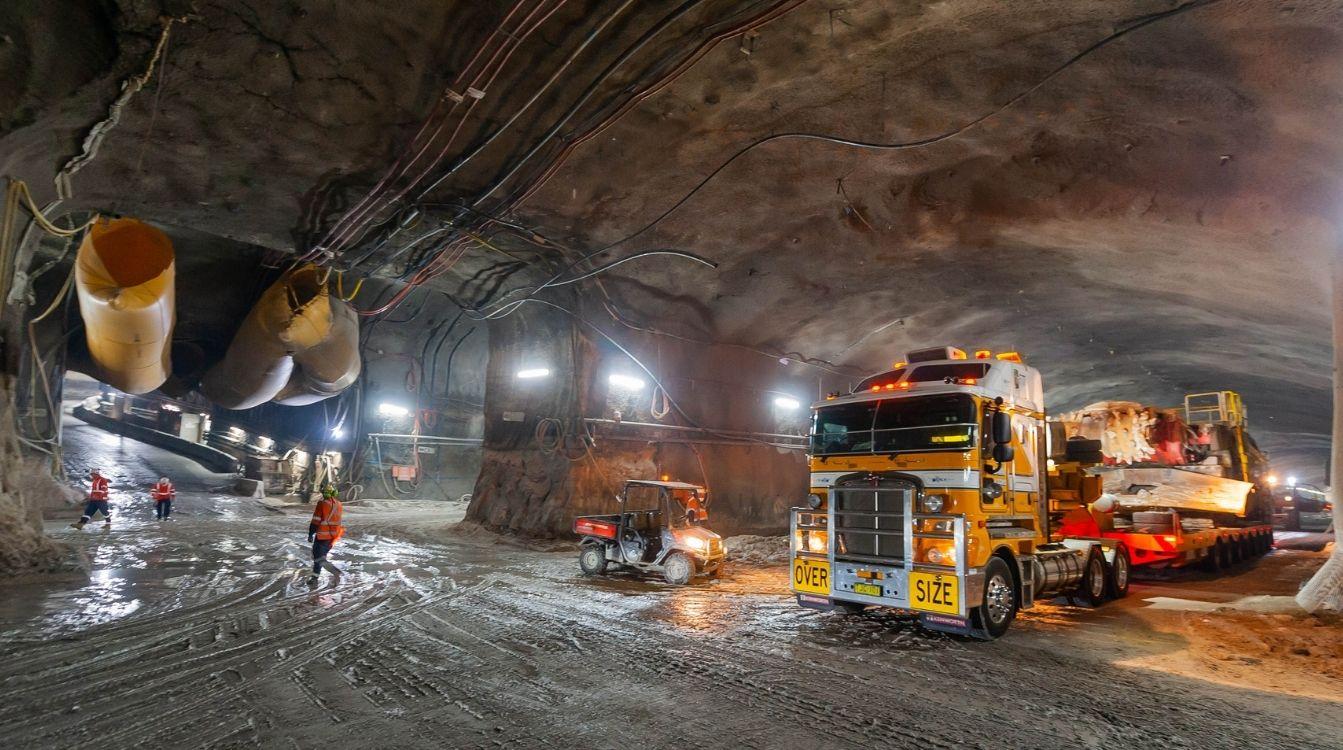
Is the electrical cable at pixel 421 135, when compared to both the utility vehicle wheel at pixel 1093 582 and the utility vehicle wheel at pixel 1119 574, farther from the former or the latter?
the utility vehicle wheel at pixel 1119 574

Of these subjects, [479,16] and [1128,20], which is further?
[479,16]

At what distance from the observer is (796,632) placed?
7008mm

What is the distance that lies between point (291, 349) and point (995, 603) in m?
14.7

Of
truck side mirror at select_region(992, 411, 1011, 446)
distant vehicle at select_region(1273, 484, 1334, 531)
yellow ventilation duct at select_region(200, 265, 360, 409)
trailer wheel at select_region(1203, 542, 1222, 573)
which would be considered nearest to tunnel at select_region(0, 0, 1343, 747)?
truck side mirror at select_region(992, 411, 1011, 446)

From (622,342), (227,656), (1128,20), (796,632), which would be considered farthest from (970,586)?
(622,342)

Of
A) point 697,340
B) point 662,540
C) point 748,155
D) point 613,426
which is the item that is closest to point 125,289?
point 613,426

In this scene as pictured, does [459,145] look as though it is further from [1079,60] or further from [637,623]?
[1079,60]

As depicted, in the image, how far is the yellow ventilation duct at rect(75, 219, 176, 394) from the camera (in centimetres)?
1045

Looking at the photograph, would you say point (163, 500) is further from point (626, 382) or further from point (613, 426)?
point (626, 382)

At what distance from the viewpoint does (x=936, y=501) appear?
677cm

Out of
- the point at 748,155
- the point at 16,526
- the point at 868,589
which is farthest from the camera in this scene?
the point at 748,155

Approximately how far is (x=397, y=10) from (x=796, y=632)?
25.9 ft

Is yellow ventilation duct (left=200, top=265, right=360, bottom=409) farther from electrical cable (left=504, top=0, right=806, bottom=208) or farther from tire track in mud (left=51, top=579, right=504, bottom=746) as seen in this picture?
tire track in mud (left=51, top=579, right=504, bottom=746)

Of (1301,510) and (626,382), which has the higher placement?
(626,382)
